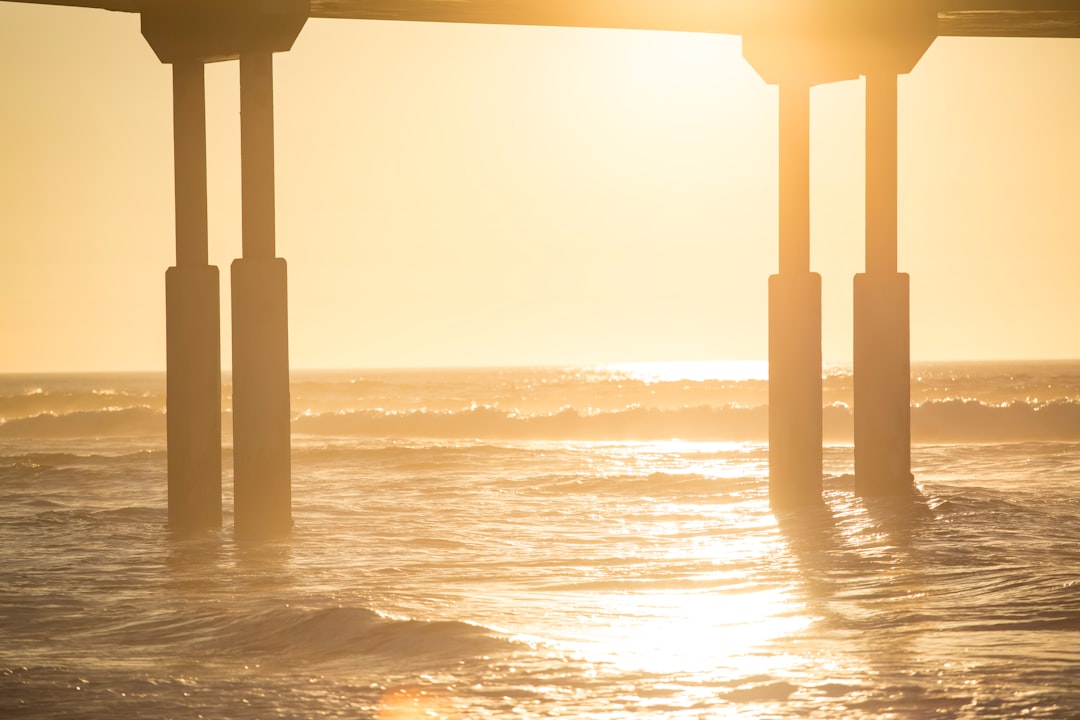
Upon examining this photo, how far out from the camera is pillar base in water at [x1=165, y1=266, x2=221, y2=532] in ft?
39.2

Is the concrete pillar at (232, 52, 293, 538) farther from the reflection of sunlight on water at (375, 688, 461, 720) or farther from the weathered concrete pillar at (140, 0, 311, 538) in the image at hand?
the reflection of sunlight on water at (375, 688, 461, 720)

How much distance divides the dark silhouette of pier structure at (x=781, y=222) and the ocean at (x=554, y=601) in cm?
64

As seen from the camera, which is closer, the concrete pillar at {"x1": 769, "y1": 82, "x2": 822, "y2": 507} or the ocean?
the ocean

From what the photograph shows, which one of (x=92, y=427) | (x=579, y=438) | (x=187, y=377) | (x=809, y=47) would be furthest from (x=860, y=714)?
(x=92, y=427)

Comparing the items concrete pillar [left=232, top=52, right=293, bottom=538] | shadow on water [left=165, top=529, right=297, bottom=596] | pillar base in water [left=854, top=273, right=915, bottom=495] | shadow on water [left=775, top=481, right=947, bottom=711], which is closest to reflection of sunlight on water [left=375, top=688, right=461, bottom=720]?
shadow on water [left=775, top=481, right=947, bottom=711]

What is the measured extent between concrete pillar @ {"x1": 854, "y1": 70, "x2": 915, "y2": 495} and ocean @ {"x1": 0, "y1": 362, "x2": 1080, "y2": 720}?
1.72ft

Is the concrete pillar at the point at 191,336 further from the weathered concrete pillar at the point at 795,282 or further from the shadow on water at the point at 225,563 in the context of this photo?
the weathered concrete pillar at the point at 795,282

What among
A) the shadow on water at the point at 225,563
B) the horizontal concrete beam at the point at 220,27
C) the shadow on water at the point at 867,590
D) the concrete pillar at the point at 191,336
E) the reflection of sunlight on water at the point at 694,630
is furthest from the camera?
the concrete pillar at the point at 191,336

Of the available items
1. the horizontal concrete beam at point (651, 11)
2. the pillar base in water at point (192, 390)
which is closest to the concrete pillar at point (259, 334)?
the pillar base in water at point (192, 390)

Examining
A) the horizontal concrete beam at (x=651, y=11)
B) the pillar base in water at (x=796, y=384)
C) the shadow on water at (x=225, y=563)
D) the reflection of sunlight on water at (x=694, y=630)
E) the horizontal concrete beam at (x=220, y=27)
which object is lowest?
the shadow on water at (x=225, y=563)

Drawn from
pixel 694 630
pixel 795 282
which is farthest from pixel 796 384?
pixel 694 630

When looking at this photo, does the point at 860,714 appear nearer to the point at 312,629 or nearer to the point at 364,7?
the point at 312,629

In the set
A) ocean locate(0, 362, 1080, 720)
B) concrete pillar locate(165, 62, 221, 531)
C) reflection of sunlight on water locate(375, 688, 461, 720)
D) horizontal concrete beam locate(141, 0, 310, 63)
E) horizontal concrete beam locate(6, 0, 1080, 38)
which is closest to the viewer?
reflection of sunlight on water locate(375, 688, 461, 720)

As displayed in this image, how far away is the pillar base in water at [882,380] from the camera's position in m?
13.0
